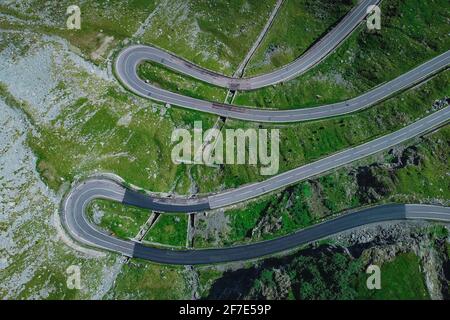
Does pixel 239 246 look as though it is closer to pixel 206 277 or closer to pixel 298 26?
pixel 206 277

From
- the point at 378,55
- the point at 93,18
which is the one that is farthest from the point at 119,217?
the point at 378,55

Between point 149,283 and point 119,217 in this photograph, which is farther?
point 119,217

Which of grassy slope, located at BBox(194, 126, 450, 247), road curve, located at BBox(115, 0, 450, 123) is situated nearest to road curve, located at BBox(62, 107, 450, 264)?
grassy slope, located at BBox(194, 126, 450, 247)

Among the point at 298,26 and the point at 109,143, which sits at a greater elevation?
the point at 298,26

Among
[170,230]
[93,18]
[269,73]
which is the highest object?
[93,18]

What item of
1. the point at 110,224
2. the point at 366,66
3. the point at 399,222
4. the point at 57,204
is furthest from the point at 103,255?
the point at 366,66

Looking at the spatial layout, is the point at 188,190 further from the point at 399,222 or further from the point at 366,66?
the point at 366,66
